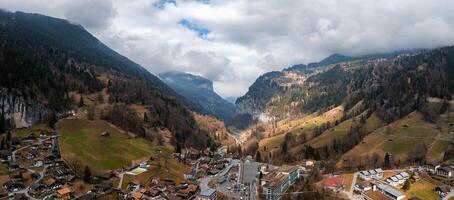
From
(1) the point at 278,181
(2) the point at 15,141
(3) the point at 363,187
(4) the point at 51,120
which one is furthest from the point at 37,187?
(3) the point at 363,187

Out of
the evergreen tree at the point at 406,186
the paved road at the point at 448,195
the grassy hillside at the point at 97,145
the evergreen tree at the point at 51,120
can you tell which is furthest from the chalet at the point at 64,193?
the paved road at the point at 448,195

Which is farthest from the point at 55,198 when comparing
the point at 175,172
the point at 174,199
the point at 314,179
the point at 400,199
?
the point at 400,199

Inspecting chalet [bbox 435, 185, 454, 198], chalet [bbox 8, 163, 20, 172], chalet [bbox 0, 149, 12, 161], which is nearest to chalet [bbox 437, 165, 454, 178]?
chalet [bbox 435, 185, 454, 198]

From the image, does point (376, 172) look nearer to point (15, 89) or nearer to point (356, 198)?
point (356, 198)

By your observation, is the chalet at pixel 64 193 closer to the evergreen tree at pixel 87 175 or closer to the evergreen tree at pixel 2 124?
the evergreen tree at pixel 87 175

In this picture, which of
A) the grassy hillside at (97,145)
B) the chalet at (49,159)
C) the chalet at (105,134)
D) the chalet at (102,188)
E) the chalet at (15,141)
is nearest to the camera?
the chalet at (102,188)

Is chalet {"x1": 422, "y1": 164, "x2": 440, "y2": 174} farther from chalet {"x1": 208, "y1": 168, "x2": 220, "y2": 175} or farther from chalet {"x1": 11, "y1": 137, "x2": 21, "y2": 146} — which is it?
chalet {"x1": 11, "y1": 137, "x2": 21, "y2": 146}
